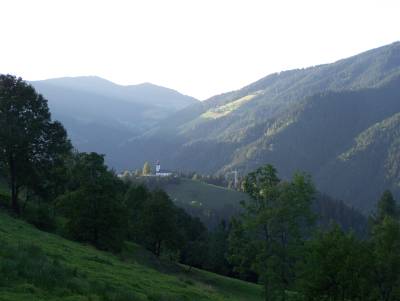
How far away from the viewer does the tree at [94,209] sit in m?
46.2

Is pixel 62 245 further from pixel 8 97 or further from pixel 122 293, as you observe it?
pixel 8 97

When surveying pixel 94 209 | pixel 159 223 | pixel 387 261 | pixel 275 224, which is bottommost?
pixel 159 223

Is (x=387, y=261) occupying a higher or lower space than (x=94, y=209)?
lower

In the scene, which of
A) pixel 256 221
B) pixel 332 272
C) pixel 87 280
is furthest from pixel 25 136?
pixel 332 272

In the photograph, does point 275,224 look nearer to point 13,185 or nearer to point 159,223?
point 13,185

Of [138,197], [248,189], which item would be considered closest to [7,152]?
[248,189]

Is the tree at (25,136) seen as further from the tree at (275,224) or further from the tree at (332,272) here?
the tree at (332,272)

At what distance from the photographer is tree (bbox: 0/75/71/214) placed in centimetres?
4422

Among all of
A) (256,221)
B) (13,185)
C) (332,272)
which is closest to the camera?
(256,221)

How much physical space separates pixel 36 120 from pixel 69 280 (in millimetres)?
29489

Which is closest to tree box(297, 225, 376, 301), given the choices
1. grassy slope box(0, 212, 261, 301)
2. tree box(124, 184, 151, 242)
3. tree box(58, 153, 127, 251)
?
grassy slope box(0, 212, 261, 301)

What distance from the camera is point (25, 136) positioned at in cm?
4472

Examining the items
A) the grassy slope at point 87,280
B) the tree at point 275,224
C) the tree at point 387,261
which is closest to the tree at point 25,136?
the grassy slope at point 87,280

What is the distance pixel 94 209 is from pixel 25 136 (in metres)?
8.77
